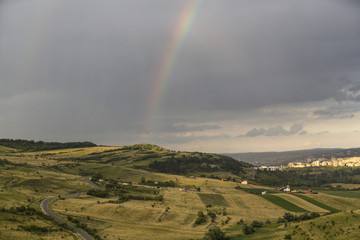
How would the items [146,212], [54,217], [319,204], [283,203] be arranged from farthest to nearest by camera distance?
[319,204], [283,203], [146,212], [54,217]

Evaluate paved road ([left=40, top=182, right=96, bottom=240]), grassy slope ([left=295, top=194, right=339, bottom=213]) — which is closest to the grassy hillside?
grassy slope ([left=295, top=194, right=339, bottom=213])

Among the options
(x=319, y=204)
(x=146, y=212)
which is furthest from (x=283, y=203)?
(x=146, y=212)

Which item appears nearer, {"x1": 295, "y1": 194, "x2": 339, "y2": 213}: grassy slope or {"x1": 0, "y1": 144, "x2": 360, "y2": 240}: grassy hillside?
{"x1": 0, "y1": 144, "x2": 360, "y2": 240}: grassy hillside

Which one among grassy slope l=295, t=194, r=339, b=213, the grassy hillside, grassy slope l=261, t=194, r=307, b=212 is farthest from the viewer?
grassy slope l=295, t=194, r=339, b=213

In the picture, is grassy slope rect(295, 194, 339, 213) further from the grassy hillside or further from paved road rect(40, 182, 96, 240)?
paved road rect(40, 182, 96, 240)

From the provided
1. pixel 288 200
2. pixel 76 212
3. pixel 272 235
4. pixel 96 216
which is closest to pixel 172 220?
pixel 96 216

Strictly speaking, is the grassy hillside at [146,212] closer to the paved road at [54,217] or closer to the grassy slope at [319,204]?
the grassy slope at [319,204]

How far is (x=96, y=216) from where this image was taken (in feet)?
335

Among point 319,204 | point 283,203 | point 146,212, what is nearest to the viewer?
point 146,212

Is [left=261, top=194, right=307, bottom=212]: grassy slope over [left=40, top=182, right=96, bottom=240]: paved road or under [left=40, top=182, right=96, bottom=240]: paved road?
under

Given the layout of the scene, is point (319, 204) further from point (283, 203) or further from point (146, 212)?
point (146, 212)

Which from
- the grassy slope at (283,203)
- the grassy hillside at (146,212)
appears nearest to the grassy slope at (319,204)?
the grassy hillside at (146,212)

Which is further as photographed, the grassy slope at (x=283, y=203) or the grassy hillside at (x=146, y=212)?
the grassy slope at (x=283, y=203)

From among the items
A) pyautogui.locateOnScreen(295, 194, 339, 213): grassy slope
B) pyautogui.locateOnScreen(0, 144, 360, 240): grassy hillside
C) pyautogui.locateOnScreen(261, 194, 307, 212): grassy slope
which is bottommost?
pyautogui.locateOnScreen(295, 194, 339, 213): grassy slope
